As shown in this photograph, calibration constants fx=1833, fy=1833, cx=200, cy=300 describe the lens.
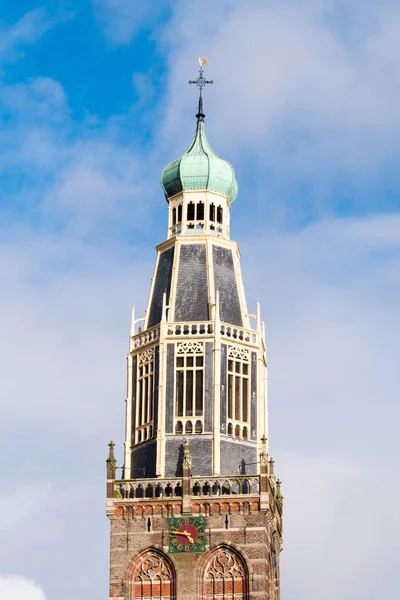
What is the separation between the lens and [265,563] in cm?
8225

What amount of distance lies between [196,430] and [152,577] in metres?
7.30

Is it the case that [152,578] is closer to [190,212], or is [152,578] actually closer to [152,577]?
[152,577]

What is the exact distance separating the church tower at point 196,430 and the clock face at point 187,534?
45 millimetres

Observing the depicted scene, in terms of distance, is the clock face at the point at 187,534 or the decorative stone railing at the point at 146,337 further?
the decorative stone railing at the point at 146,337

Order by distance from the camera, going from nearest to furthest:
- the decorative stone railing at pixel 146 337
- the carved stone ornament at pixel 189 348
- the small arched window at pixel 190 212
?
1. the carved stone ornament at pixel 189 348
2. the decorative stone railing at pixel 146 337
3. the small arched window at pixel 190 212

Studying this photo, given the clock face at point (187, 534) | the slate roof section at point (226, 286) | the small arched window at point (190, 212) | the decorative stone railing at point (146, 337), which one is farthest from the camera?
the small arched window at point (190, 212)

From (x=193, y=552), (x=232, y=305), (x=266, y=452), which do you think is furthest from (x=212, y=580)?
(x=232, y=305)

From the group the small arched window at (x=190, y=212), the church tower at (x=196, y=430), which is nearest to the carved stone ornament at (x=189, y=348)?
the church tower at (x=196, y=430)

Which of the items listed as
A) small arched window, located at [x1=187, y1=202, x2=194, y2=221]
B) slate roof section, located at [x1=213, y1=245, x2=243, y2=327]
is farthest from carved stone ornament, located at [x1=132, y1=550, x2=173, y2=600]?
small arched window, located at [x1=187, y1=202, x2=194, y2=221]

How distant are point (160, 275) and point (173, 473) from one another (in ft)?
37.0

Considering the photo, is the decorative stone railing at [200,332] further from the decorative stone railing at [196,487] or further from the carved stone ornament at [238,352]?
the decorative stone railing at [196,487]

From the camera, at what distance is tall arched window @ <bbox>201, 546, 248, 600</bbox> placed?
81.8 metres

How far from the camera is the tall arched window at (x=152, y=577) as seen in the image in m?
81.9

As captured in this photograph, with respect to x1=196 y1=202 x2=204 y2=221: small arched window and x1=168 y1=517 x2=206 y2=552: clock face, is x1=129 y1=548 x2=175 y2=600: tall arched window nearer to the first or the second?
x1=168 y1=517 x2=206 y2=552: clock face
